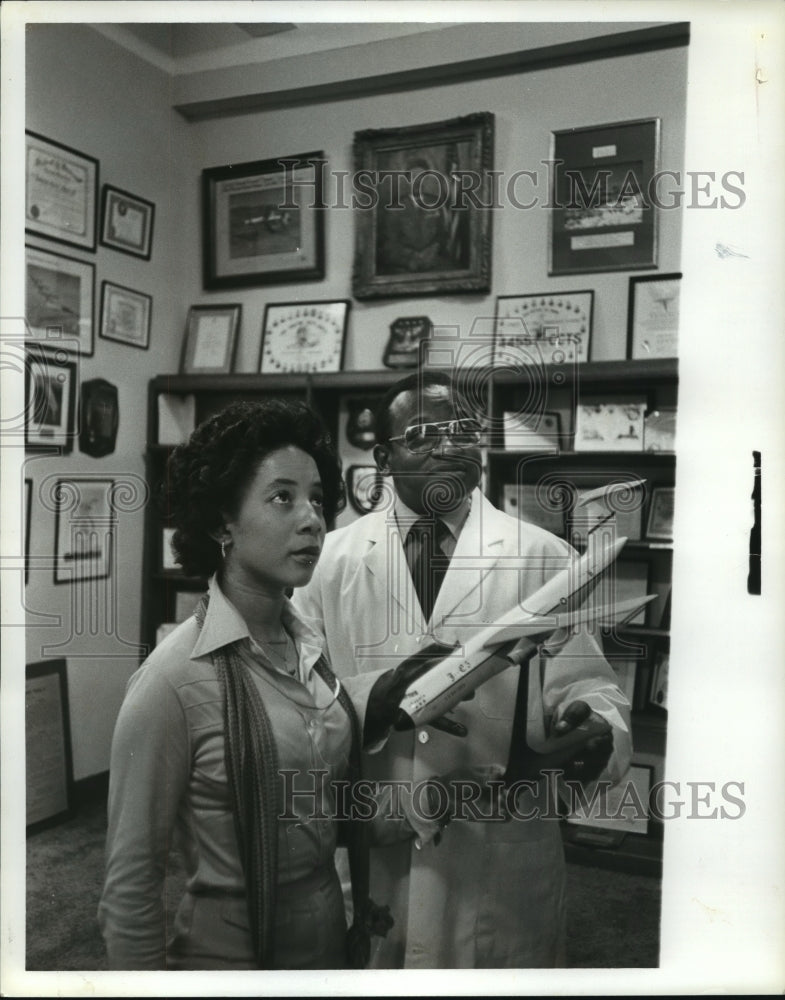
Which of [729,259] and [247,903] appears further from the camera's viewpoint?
[729,259]

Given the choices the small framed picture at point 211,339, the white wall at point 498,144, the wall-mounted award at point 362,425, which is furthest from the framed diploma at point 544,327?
the small framed picture at point 211,339

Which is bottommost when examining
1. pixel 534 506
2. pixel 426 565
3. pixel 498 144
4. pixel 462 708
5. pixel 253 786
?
pixel 253 786

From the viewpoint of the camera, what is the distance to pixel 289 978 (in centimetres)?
134

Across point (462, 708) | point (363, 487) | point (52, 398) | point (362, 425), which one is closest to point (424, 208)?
point (362, 425)

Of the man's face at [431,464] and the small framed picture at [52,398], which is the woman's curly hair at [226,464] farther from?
the small framed picture at [52,398]

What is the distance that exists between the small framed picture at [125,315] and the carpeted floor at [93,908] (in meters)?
0.79

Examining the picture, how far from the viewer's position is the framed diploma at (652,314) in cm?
137

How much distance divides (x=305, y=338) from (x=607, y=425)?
538 millimetres

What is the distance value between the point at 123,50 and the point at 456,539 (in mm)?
1017

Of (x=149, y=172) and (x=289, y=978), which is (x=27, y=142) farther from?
(x=289, y=978)

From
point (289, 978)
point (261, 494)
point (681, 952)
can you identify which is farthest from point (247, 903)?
point (681, 952)

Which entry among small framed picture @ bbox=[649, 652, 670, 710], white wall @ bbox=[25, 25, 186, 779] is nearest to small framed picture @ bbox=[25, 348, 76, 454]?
white wall @ bbox=[25, 25, 186, 779]

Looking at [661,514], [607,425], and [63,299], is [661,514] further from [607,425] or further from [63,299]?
[63,299]

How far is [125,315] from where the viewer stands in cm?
140
